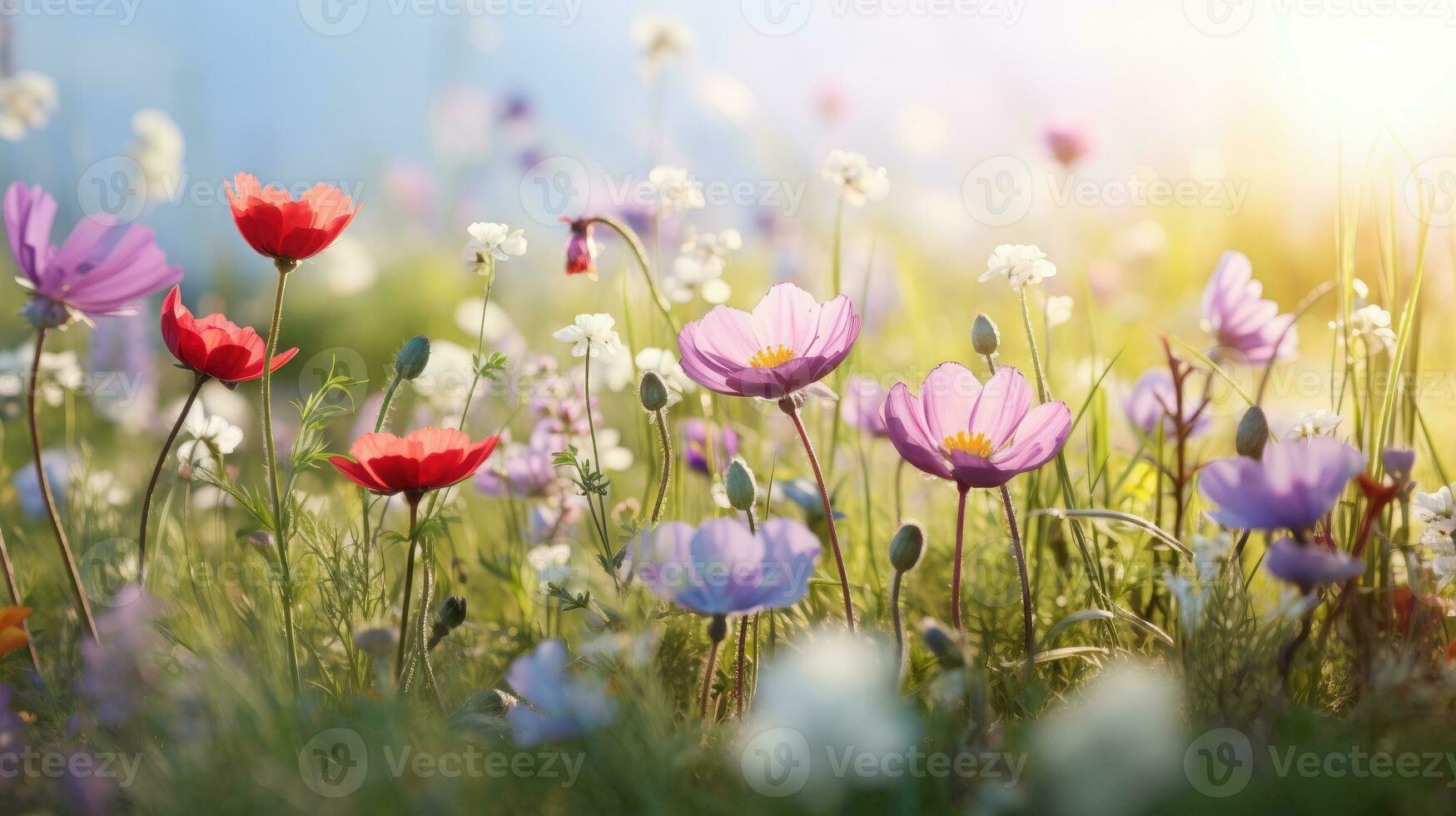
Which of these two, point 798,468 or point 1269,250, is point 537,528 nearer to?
point 798,468

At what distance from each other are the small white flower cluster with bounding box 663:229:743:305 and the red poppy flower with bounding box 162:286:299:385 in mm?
516

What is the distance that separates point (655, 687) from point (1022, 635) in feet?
1.75

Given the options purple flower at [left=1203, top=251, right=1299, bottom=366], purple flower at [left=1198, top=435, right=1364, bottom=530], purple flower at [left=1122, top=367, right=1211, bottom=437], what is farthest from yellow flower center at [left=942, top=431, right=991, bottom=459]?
purple flower at [left=1122, top=367, right=1211, bottom=437]

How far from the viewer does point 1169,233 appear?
11.5 ft

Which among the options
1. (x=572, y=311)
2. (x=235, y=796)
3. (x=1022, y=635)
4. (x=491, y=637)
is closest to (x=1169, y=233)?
(x=572, y=311)

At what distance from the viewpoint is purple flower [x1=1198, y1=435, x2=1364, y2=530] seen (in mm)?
830

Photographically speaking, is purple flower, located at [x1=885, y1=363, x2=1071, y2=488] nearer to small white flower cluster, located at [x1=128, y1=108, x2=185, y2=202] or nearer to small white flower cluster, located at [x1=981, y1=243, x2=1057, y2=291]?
small white flower cluster, located at [x1=981, y1=243, x2=1057, y2=291]

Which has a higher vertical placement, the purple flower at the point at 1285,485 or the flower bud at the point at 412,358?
the flower bud at the point at 412,358

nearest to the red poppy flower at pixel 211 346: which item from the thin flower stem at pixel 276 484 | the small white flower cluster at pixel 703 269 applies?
→ the thin flower stem at pixel 276 484

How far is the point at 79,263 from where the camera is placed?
3.52ft

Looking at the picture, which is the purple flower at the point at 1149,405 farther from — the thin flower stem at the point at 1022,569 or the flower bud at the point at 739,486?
the flower bud at the point at 739,486

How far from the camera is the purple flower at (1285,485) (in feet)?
2.72

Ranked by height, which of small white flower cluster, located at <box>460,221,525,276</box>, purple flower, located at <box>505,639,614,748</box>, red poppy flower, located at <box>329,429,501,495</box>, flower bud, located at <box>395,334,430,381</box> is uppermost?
small white flower cluster, located at <box>460,221,525,276</box>

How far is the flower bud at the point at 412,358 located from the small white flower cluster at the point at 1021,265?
59cm
